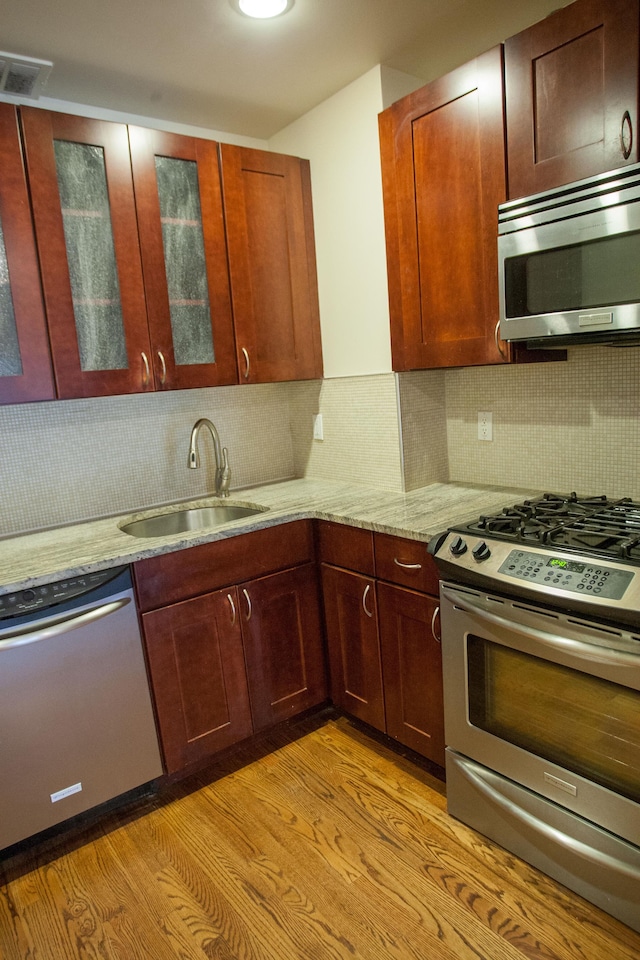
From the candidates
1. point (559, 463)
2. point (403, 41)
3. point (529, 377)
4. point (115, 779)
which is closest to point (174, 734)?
point (115, 779)

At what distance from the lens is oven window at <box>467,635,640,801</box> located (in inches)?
56.5

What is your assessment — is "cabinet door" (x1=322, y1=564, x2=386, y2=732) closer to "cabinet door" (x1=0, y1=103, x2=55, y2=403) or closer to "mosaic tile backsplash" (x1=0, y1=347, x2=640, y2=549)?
"mosaic tile backsplash" (x1=0, y1=347, x2=640, y2=549)

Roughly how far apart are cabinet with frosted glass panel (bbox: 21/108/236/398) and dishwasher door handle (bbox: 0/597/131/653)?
2.54ft

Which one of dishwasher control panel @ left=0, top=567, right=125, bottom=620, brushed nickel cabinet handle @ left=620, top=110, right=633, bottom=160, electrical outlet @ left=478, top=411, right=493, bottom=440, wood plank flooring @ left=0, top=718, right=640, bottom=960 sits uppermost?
brushed nickel cabinet handle @ left=620, top=110, right=633, bottom=160

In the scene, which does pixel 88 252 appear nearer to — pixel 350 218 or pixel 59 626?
pixel 350 218

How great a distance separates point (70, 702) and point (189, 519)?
983 mm

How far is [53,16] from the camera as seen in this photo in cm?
178

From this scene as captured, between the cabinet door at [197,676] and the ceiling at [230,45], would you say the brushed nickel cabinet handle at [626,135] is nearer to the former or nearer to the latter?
the ceiling at [230,45]

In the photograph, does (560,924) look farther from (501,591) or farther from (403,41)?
(403,41)

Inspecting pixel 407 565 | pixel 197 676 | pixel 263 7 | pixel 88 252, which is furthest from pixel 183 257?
pixel 197 676

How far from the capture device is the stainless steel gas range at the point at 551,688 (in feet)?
4.68

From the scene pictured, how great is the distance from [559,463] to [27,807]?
2115 millimetres

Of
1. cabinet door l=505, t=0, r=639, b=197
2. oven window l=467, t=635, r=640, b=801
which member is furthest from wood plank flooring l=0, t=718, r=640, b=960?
cabinet door l=505, t=0, r=639, b=197

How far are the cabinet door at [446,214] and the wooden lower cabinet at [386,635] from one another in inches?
28.3
